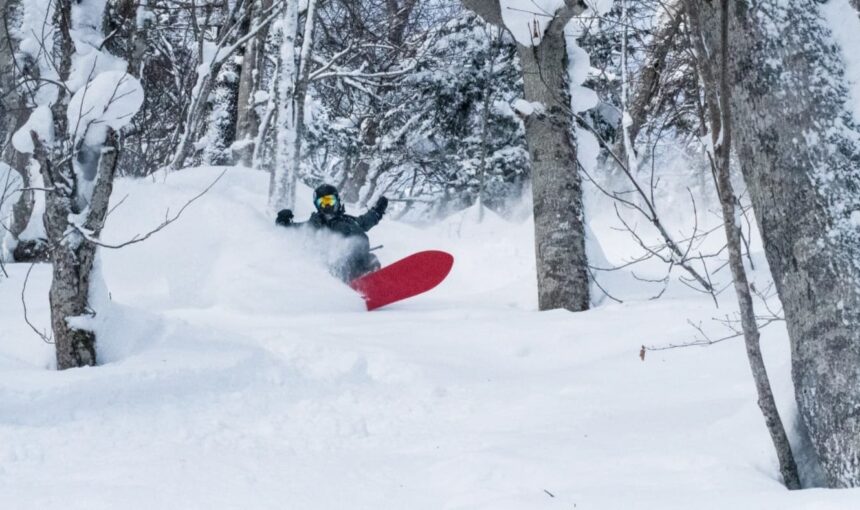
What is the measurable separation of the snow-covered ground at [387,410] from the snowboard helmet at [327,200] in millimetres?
1955

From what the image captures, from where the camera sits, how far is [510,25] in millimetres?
5930

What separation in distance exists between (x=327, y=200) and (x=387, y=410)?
16.0 feet

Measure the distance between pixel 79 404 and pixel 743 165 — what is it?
116 inches

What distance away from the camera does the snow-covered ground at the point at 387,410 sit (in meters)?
2.55

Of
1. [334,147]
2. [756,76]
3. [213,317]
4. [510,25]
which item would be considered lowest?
[213,317]

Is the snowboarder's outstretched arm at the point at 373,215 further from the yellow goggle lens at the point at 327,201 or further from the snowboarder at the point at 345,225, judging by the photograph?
the yellow goggle lens at the point at 327,201

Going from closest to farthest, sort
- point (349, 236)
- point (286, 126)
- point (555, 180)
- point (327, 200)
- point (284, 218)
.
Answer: point (555, 180) < point (284, 218) < point (349, 236) < point (327, 200) < point (286, 126)

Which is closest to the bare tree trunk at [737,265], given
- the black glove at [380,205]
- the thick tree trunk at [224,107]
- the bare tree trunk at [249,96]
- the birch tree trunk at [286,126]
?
the black glove at [380,205]

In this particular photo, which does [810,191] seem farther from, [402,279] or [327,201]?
[327,201]

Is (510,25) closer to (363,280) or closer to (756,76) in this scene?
(363,280)

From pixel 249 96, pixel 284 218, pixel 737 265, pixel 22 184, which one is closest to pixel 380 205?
pixel 284 218

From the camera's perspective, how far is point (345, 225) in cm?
839

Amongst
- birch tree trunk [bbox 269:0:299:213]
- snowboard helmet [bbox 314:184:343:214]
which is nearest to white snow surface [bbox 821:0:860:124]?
snowboard helmet [bbox 314:184:343:214]

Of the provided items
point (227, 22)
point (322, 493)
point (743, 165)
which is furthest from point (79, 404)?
point (227, 22)
